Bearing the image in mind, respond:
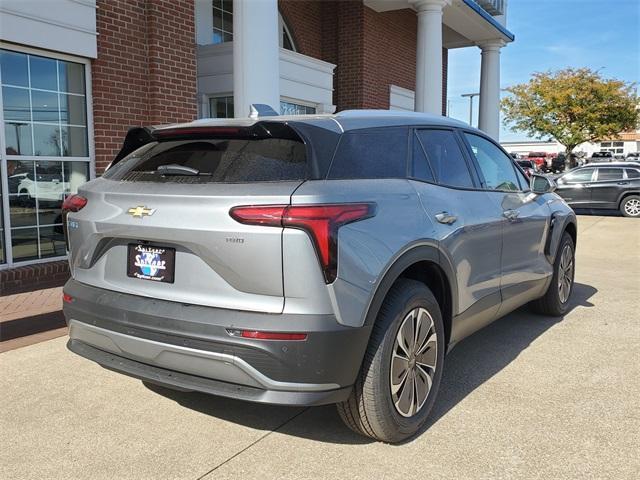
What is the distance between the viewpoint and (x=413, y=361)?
10.8 ft

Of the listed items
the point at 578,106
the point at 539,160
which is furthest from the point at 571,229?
the point at 539,160

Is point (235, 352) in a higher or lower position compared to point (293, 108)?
lower

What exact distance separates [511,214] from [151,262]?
275 centimetres

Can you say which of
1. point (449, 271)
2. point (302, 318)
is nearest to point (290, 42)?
point (449, 271)

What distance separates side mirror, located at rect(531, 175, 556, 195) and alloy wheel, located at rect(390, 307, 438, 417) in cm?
245

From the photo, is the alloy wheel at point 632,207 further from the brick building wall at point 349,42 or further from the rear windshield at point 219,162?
the rear windshield at point 219,162

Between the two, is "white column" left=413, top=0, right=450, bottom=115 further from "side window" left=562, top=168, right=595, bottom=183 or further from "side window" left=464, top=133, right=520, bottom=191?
"side window" left=464, top=133, right=520, bottom=191

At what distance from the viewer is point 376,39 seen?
1338cm

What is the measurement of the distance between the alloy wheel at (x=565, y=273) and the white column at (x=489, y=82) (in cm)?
1124

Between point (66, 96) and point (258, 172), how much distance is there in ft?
16.5

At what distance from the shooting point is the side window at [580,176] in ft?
58.5

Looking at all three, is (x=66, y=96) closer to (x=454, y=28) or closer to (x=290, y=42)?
(x=290, y=42)

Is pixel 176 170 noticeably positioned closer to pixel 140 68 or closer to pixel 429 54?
pixel 140 68

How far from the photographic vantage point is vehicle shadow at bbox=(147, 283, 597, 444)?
11.2ft
